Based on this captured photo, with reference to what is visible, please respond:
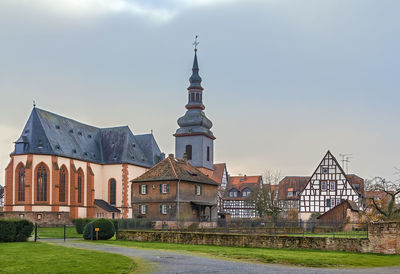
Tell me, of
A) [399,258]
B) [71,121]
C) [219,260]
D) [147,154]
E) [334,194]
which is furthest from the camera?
[147,154]

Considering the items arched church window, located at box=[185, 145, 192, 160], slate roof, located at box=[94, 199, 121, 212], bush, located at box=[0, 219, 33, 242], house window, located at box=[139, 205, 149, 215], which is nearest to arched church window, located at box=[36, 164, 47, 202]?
slate roof, located at box=[94, 199, 121, 212]

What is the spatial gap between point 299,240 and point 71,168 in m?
47.5

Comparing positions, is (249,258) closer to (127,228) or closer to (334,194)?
(127,228)

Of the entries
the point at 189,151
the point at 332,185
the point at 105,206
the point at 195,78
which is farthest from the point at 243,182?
the point at 105,206

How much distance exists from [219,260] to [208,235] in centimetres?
982

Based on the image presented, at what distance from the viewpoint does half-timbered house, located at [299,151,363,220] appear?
6925cm

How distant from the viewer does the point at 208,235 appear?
30516mm

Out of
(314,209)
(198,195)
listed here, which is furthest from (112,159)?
(314,209)

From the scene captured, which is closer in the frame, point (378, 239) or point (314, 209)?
point (378, 239)

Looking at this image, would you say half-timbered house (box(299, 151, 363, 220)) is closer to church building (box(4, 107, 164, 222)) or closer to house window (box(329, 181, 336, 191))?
house window (box(329, 181, 336, 191))

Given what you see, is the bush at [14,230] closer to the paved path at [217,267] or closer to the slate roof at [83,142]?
the paved path at [217,267]

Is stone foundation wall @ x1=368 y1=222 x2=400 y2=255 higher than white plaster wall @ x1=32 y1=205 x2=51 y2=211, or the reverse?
stone foundation wall @ x1=368 y1=222 x2=400 y2=255

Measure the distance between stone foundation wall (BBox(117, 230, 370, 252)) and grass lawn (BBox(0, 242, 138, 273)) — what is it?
9299mm

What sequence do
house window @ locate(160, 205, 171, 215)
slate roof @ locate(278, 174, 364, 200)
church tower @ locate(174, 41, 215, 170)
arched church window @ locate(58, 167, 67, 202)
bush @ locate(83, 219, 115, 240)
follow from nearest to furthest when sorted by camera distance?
1. bush @ locate(83, 219, 115, 240)
2. house window @ locate(160, 205, 171, 215)
3. arched church window @ locate(58, 167, 67, 202)
4. slate roof @ locate(278, 174, 364, 200)
5. church tower @ locate(174, 41, 215, 170)
